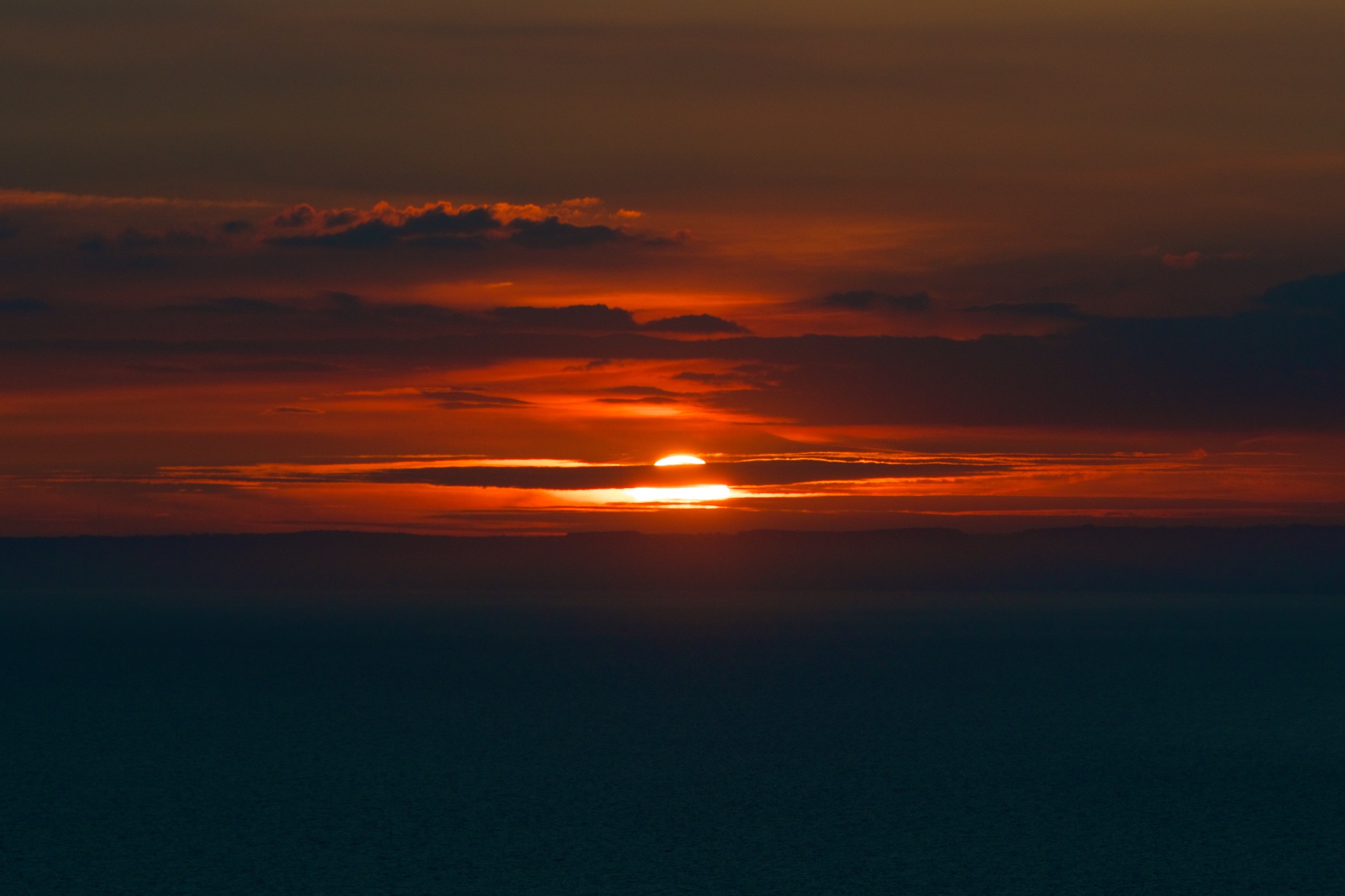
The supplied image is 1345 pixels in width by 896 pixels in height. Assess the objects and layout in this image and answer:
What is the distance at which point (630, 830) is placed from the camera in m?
22.9

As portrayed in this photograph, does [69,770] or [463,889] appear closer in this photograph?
[463,889]

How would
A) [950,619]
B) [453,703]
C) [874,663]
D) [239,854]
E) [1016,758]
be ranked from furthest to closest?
[950,619]
[874,663]
[453,703]
[1016,758]
[239,854]

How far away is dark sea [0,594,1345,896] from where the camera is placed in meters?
20.0

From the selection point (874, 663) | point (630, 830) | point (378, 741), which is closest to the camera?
point (630, 830)

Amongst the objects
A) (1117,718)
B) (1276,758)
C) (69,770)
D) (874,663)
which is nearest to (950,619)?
(874,663)

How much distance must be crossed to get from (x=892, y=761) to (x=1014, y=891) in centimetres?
1159

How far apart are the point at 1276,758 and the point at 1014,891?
15533 mm

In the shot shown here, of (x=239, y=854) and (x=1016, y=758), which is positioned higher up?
(x=1016, y=758)

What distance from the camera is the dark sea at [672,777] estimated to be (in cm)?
2003

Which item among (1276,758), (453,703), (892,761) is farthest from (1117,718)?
(453,703)

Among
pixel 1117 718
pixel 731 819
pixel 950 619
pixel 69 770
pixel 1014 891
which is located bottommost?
pixel 1014 891

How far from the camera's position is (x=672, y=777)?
2825 centimetres

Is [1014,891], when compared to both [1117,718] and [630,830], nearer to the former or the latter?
[630,830]

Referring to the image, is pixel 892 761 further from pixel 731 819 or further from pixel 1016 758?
pixel 731 819
